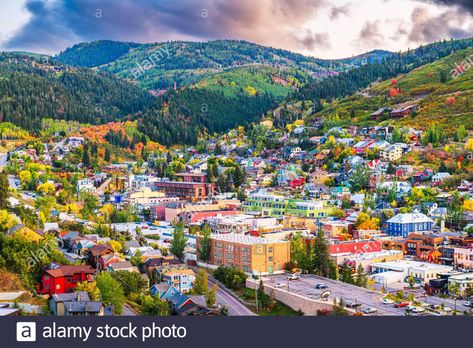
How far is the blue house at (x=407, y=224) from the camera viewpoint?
3606cm

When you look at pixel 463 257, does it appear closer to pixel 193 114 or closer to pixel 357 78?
pixel 357 78

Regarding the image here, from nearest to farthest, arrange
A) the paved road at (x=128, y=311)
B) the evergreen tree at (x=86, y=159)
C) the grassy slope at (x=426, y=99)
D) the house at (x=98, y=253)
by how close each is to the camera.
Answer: the paved road at (x=128, y=311), the house at (x=98, y=253), the evergreen tree at (x=86, y=159), the grassy slope at (x=426, y=99)

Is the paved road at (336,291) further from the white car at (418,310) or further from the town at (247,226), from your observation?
the white car at (418,310)

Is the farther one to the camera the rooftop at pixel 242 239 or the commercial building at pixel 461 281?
the rooftop at pixel 242 239

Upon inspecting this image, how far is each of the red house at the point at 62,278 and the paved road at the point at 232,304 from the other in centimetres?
438

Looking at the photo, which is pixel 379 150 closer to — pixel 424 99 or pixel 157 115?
pixel 424 99

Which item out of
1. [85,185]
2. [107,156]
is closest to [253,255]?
[85,185]

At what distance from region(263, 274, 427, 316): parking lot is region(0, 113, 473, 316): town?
0.22 feet

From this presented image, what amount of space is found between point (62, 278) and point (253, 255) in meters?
7.97

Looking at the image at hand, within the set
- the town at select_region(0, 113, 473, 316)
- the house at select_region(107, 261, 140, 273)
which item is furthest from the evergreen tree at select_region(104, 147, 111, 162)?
the house at select_region(107, 261, 140, 273)

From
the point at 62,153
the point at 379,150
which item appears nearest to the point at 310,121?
the point at 379,150

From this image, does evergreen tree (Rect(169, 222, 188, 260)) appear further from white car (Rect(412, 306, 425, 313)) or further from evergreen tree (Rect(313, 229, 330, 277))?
white car (Rect(412, 306, 425, 313))

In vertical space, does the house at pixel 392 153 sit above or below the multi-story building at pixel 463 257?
above

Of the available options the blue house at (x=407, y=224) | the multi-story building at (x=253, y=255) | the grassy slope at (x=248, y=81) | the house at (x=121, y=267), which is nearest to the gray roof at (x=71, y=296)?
the house at (x=121, y=267)
